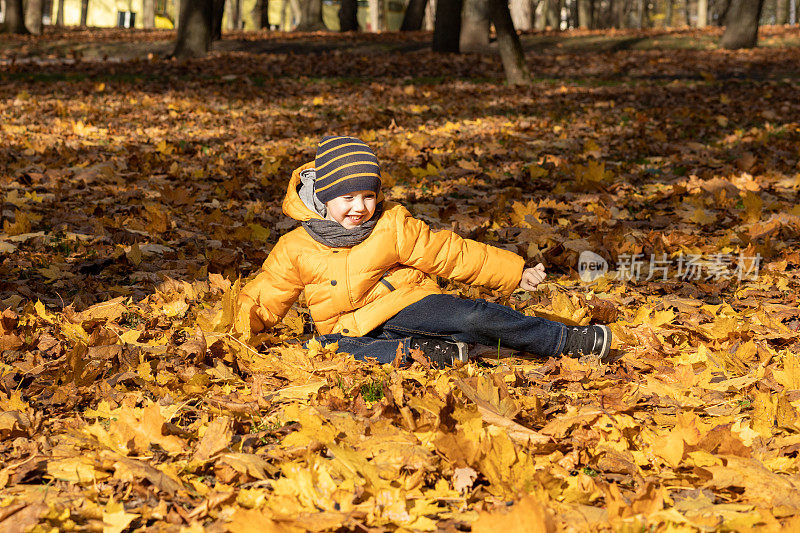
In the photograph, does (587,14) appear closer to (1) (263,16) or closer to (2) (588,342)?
(1) (263,16)

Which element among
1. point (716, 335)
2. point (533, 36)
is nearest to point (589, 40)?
point (533, 36)

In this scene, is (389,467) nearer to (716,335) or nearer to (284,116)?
(716,335)

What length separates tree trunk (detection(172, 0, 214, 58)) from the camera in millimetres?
17125

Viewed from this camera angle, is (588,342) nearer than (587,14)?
Yes

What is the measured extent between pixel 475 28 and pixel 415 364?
1810 centimetres

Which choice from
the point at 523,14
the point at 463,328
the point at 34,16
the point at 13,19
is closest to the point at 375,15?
the point at 523,14

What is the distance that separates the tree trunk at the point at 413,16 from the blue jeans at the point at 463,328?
26.0 meters

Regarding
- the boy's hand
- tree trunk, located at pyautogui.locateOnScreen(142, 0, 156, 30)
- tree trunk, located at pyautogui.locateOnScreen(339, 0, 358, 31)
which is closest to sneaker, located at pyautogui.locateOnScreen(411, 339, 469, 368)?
the boy's hand

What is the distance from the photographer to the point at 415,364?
3.24 meters

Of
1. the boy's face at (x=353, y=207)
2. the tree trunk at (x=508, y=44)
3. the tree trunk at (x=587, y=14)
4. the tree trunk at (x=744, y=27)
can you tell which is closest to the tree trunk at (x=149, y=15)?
the tree trunk at (x=587, y=14)

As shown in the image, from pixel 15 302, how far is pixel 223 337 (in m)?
1.34

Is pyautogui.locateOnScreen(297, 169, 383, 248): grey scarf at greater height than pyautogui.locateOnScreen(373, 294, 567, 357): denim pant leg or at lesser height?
greater

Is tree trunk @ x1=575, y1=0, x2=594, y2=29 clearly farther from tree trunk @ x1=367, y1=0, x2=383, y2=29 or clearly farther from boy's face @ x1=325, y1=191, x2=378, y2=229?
boy's face @ x1=325, y1=191, x2=378, y2=229

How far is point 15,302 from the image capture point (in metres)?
3.87
